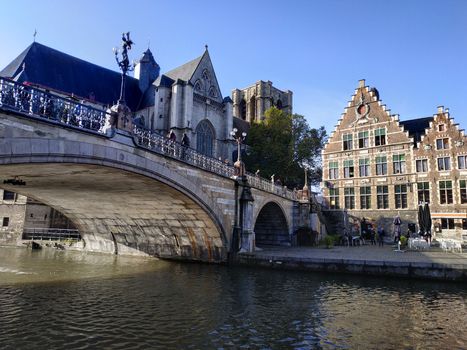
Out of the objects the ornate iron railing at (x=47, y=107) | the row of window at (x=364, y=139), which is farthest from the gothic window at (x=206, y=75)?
the ornate iron railing at (x=47, y=107)

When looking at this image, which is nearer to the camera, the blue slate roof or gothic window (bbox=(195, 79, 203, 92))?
the blue slate roof

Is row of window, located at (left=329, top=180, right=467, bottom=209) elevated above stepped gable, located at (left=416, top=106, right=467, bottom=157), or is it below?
below

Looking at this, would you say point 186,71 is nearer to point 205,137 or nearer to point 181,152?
point 205,137

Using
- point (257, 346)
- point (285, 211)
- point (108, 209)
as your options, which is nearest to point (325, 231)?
point (285, 211)

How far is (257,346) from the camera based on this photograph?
22.1 ft

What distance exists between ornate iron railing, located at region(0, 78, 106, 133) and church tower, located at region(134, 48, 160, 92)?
3410 cm

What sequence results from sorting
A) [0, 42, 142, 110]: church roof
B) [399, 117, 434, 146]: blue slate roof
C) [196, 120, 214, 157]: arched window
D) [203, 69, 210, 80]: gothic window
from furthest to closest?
1. [203, 69, 210, 80]: gothic window
2. [196, 120, 214, 157]: arched window
3. [399, 117, 434, 146]: blue slate roof
4. [0, 42, 142, 110]: church roof

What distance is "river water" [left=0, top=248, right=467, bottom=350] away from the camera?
22.9ft

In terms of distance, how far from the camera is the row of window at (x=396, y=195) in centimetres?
2897

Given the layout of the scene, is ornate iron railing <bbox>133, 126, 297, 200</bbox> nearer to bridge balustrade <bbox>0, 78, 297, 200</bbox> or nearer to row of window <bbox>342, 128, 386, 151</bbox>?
bridge balustrade <bbox>0, 78, 297, 200</bbox>

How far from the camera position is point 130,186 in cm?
1558

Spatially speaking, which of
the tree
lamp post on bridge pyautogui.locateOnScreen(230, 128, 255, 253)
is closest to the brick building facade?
the tree

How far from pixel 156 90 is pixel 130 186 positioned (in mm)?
23361

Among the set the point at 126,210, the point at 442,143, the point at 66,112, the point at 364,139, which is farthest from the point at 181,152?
the point at 442,143
